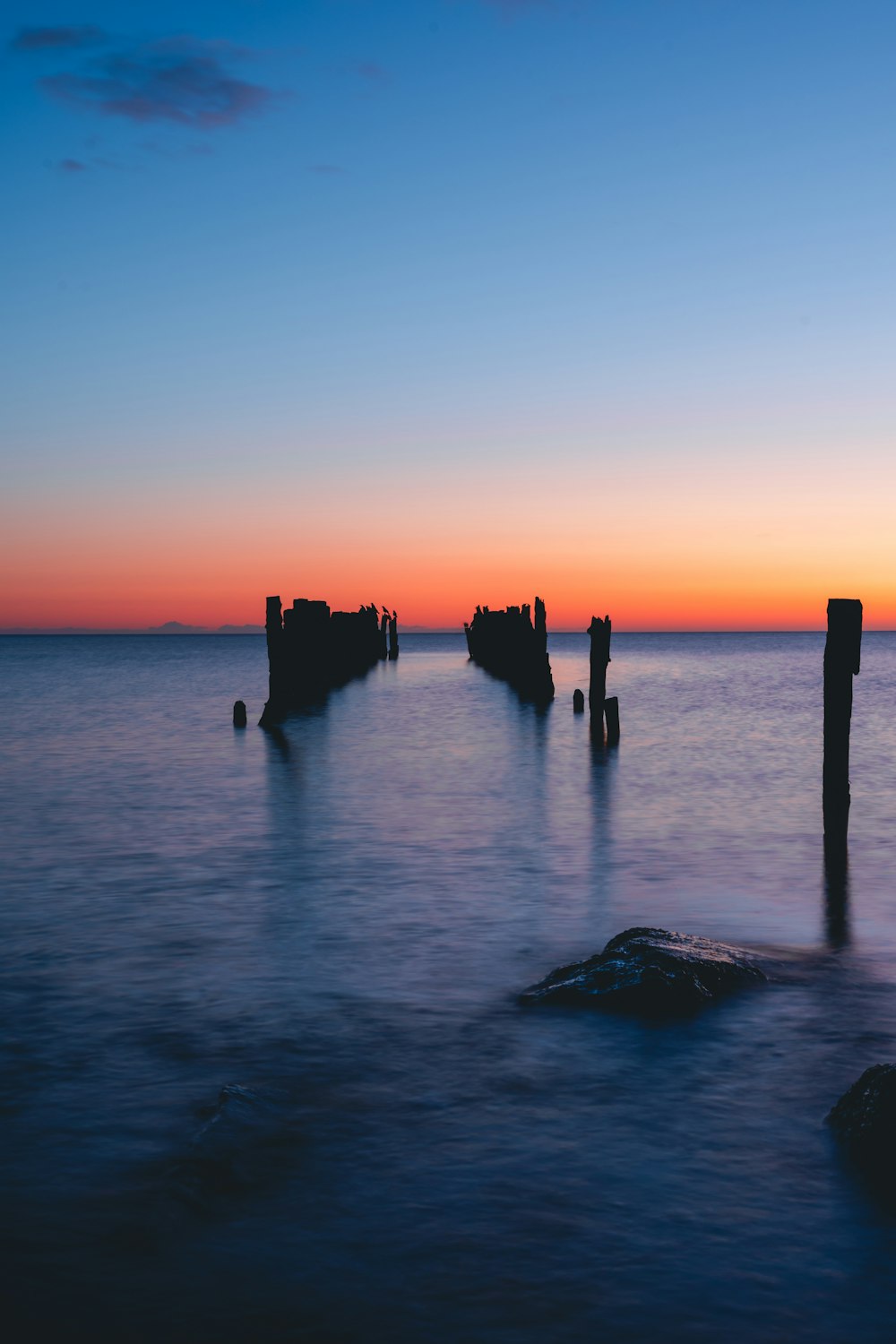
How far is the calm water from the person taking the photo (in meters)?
4.11

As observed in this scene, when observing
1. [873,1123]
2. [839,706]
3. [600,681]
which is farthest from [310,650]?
[873,1123]

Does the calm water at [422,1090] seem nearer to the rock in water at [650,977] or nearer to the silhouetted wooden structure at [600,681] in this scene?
the rock in water at [650,977]

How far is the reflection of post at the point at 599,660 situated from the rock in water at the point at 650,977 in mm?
16847

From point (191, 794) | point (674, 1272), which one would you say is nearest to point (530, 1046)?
point (674, 1272)

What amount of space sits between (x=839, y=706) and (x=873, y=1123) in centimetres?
912

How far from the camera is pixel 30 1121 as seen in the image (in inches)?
221

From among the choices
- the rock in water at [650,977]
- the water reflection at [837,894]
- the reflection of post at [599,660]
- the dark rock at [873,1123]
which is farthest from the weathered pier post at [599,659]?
the dark rock at [873,1123]

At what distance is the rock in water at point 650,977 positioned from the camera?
23.5ft

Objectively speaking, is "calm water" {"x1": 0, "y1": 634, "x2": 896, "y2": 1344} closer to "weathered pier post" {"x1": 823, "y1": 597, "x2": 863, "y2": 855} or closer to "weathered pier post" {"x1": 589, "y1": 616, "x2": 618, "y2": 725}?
"weathered pier post" {"x1": 823, "y1": 597, "x2": 863, "y2": 855}

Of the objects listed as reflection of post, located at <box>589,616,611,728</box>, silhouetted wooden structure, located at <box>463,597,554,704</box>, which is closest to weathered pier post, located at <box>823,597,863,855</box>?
reflection of post, located at <box>589,616,611,728</box>

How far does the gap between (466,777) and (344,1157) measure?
1569cm

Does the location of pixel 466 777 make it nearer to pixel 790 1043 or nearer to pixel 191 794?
pixel 191 794

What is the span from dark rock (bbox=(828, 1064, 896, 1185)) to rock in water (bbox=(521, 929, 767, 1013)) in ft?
6.01

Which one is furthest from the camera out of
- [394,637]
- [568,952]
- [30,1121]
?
[394,637]
